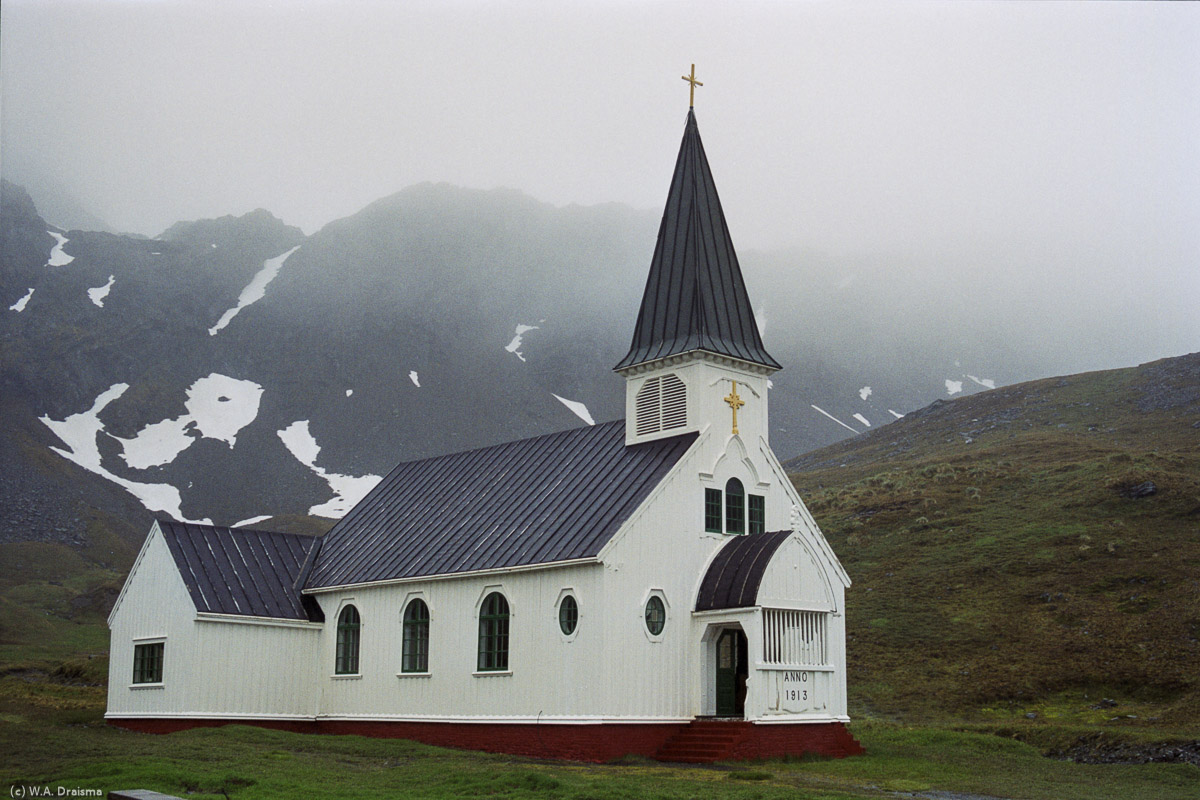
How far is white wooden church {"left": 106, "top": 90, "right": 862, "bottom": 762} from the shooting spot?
24.9m

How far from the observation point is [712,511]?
27.4 meters

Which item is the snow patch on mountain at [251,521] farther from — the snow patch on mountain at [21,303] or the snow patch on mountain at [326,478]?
the snow patch on mountain at [21,303]

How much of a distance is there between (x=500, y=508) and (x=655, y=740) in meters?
7.55

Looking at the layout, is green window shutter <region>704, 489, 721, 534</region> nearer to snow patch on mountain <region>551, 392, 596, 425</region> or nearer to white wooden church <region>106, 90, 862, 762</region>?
white wooden church <region>106, 90, 862, 762</region>

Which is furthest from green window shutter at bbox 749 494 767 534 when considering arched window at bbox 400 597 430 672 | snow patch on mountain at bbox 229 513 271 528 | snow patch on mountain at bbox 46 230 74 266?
snow patch on mountain at bbox 46 230 74 266

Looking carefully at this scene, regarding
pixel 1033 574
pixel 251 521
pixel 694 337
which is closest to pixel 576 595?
pixel 694 337

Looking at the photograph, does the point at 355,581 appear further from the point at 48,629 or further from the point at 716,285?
the point at 48,629

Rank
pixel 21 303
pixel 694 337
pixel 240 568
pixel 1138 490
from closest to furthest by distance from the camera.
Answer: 1. pixel 694 337
2. pixel 240 568
3. pixel 1138 490
4. pixel 21 303

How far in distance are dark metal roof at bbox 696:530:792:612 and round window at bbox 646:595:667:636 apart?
3.04 feet

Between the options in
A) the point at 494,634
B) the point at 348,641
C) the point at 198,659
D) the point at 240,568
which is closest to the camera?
the point at 494,634

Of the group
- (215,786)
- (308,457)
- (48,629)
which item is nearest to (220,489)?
(308,457)

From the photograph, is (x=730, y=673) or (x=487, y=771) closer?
(x=487, y=771)

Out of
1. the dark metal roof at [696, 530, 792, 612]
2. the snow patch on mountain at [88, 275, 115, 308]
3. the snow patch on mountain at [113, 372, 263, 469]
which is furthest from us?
the snow patch on mountain at [88, 275, 115, 308]

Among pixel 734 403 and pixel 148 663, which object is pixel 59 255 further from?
pixel 734 403
